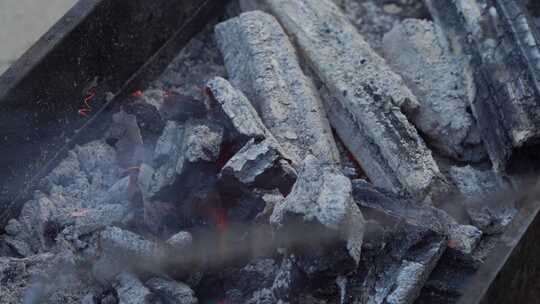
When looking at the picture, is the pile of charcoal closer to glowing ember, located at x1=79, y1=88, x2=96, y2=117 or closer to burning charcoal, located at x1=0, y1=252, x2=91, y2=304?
burning charcoal, located at x1=0, y1=252, x2=91, y2=304

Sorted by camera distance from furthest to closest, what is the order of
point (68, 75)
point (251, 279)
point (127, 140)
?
point (127, 140) → point (68, 75) → point (251, 279)

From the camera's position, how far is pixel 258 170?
2408 mm

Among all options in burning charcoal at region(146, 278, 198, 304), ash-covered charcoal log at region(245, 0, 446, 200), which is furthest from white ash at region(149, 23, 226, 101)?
burning charcoal at region(146, 278, 198, 304)

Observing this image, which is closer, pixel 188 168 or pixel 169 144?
pixel 188 168

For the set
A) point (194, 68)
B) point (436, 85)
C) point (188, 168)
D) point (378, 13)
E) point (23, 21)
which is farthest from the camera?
point (23, 21)

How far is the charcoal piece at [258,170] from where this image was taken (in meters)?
2.40

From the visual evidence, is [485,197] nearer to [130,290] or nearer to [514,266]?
[514,266]

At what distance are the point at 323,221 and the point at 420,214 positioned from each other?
0.44 metres

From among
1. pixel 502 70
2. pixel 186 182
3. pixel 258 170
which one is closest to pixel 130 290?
pixel 186 182

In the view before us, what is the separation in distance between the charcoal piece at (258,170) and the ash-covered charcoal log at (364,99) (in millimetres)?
427

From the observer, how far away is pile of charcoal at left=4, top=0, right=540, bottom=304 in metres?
2.24

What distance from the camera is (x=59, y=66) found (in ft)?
8.68

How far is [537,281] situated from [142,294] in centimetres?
121

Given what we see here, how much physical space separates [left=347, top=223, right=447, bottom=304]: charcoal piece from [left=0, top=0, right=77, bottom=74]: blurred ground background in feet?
7.31
